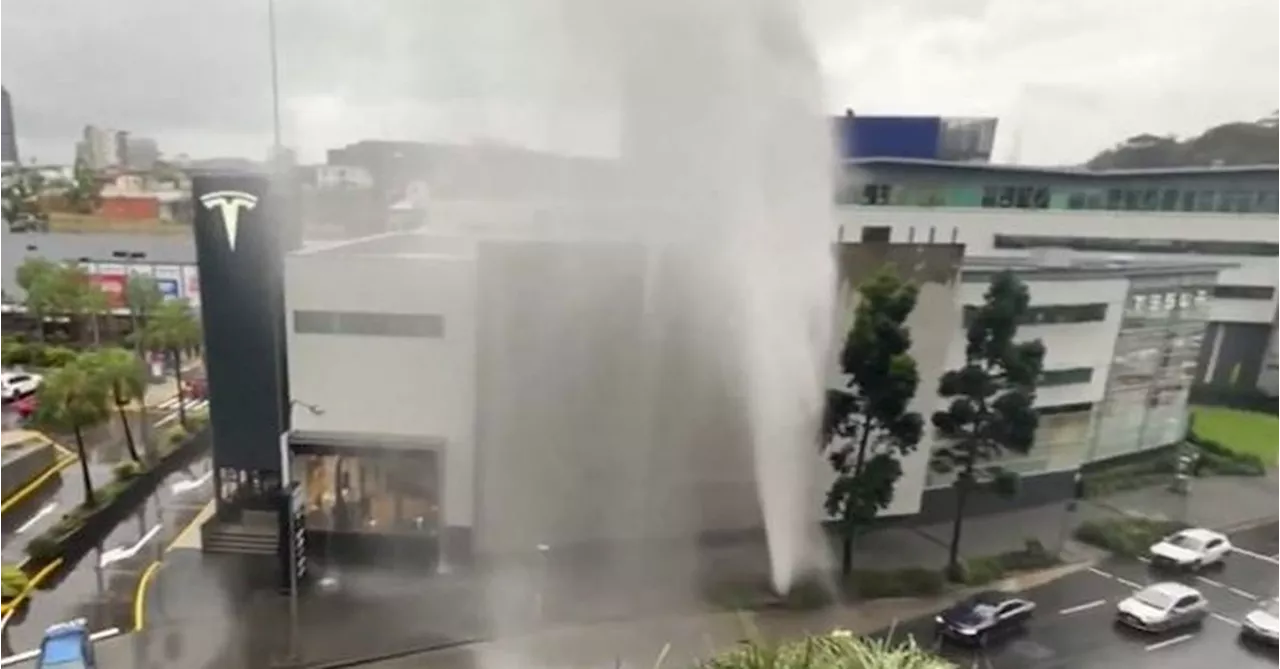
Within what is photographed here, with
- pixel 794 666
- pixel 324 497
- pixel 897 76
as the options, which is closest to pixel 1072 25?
pixel 897 76

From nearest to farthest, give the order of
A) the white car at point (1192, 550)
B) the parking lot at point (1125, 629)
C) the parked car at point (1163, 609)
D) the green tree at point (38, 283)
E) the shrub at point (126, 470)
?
the parking lot at point (1125, 629), the parked car at point (1163, 609), the white car at point (1192, 550), the green tree at point (38, 283), the shrub at point (126, 470)

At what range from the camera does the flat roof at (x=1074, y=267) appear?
3.99 m

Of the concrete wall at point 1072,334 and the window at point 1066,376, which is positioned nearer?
the concrete wall at point 1072,334

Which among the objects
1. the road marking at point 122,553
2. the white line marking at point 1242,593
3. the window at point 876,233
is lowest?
the road marking at point 122,553

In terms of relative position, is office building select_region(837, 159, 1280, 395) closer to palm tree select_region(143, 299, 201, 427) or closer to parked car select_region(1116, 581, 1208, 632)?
parked car select_region(1116, 581, 1208, 632)

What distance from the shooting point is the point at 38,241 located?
14.9ft

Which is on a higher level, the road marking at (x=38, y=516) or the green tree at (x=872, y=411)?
the green tree at (x=872, y=411)

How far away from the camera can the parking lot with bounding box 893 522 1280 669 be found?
3.74 meters

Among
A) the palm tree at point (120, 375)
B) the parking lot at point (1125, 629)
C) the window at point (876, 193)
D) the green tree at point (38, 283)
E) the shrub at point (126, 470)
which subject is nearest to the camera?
the parking lot at point (1125, 629)

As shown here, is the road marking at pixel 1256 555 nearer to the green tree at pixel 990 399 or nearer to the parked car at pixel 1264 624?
the parked car at pixel 1264 624

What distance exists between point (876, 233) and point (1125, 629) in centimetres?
205

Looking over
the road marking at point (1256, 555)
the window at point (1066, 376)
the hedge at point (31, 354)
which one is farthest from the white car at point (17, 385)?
the road marking at point (1256, 555)

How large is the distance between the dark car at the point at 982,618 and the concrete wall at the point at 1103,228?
61.9 inches

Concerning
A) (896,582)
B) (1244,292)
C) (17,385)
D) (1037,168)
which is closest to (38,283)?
(17,385)
